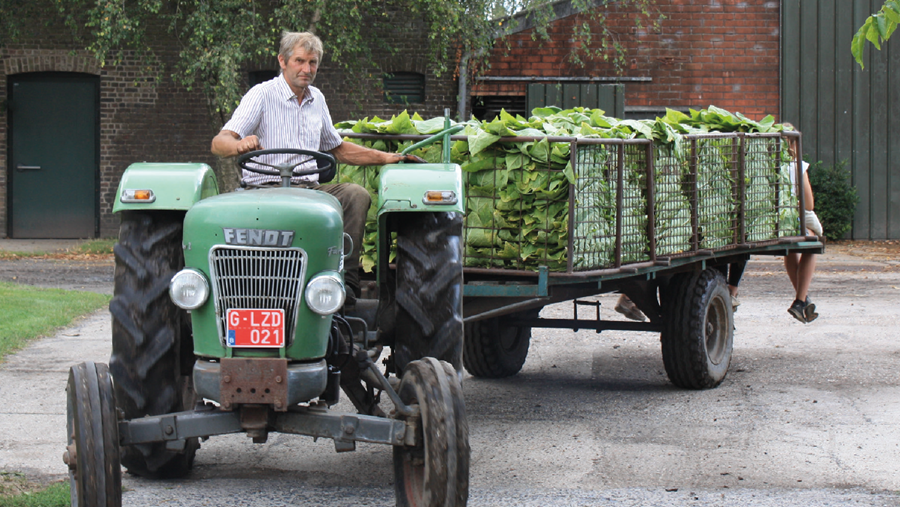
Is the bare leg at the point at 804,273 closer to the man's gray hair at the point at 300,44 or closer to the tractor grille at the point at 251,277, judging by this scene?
the man's gray hair at the point at 300,44

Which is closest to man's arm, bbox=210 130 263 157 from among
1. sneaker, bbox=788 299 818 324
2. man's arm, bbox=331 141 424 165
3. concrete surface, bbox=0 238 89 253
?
man's arm, bbox=331 141 424 165

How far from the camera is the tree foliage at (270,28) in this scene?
1452 centimetres

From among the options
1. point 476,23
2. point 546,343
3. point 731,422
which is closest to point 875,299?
point 546,343

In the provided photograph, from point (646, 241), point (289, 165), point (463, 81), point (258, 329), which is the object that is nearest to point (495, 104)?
point (463, 81)

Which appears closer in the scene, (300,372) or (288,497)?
(300,372)

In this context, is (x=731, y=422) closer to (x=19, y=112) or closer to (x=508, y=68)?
(x=508, y=68)

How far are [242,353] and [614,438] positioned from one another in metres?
2.75

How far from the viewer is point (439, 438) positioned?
390cm

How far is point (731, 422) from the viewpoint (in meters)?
6.43

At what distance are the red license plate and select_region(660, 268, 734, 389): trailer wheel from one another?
12.9ft

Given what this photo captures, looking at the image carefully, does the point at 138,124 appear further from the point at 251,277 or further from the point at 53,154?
the point at 251,277

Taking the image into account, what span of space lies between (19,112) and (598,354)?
43.8 feet

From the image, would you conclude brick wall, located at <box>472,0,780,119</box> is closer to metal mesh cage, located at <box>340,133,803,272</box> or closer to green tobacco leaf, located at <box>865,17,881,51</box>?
metal mesh cage, located at <box>340,133,803,272</box>

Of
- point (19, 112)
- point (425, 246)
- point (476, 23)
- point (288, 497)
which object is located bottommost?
point (288, 497)
